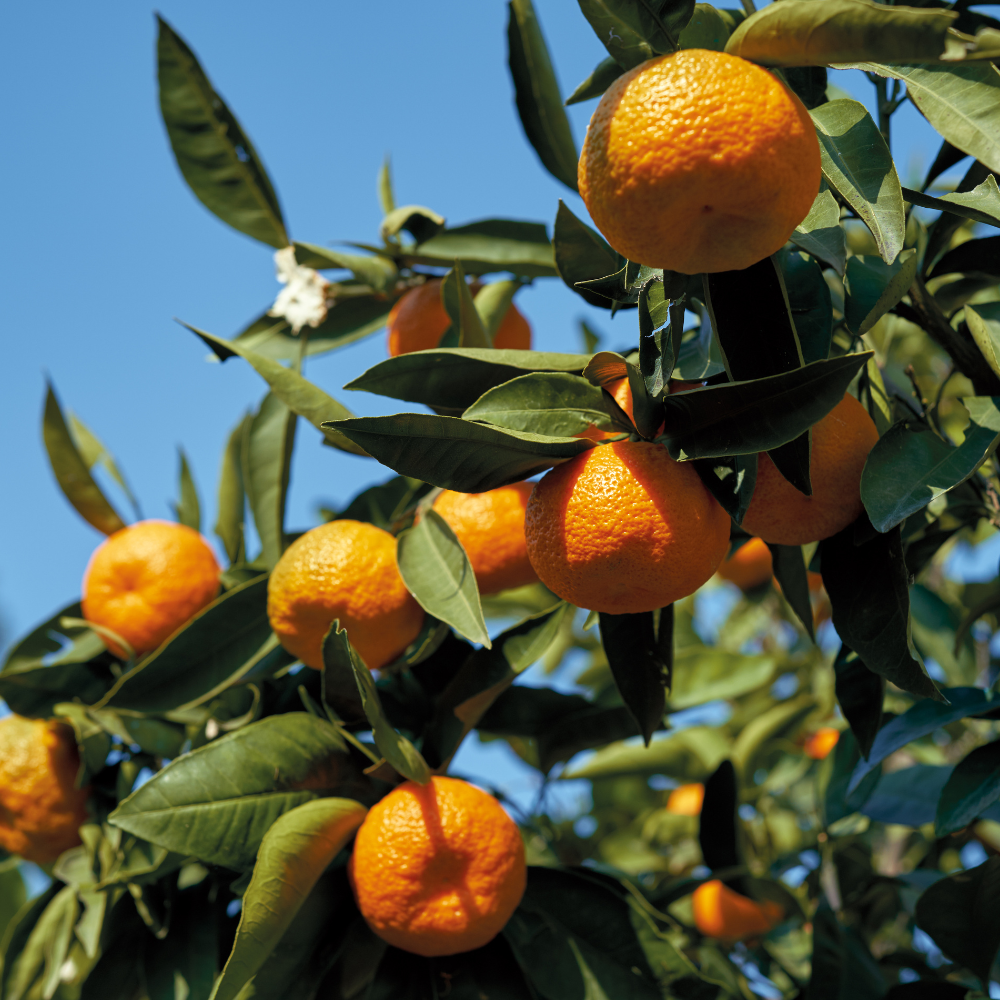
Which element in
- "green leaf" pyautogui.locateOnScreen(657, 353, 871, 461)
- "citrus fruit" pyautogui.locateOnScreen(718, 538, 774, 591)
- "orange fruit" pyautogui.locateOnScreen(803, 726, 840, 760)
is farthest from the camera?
"orange fruit" pyautogui.locateOnScreen(803, 726, 840, 760)

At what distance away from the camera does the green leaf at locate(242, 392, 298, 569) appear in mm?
1457

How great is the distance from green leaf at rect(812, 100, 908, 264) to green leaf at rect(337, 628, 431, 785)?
27.6 inches

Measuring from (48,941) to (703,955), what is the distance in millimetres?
1149

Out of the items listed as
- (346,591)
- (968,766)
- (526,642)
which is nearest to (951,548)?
(968,766)

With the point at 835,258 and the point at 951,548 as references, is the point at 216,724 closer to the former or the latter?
the point at 835,258

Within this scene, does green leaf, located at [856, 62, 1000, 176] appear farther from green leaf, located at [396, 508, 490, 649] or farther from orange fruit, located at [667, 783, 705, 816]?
orange fruit, located at [667, 783, 705, 816]

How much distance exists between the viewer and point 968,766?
1.24 meters

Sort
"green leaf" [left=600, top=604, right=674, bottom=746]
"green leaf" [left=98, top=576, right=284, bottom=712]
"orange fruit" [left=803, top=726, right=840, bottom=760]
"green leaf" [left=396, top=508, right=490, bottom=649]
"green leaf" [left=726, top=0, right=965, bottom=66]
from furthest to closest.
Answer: "orange fruit" [left=803, top=726, right=840, bottom=760]
"green leaf" [left=98, top=576, right=284, bottom=712]
"green leaf" [left=600, top=604, right=674, bottom=746]
"green leaf" [left=396, top=508, right=490, bottom=649]
"green leaf" [left=726, top=0, right=965, bottom=66]

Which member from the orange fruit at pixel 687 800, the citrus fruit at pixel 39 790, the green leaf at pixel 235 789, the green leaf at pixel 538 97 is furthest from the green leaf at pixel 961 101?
the orange fruit at pixel 687 800

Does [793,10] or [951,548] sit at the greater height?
[793,10]

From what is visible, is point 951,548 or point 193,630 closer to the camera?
point 193,630

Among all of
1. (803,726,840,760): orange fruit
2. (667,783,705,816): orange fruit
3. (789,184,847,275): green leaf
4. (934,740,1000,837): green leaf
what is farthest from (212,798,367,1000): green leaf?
(803,726,840,760): orange fruit

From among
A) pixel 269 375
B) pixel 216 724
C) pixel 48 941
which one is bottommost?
pixel 48 941

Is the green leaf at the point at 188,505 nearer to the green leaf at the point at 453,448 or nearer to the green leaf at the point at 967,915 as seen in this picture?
the green leaf at the point at 453,448
